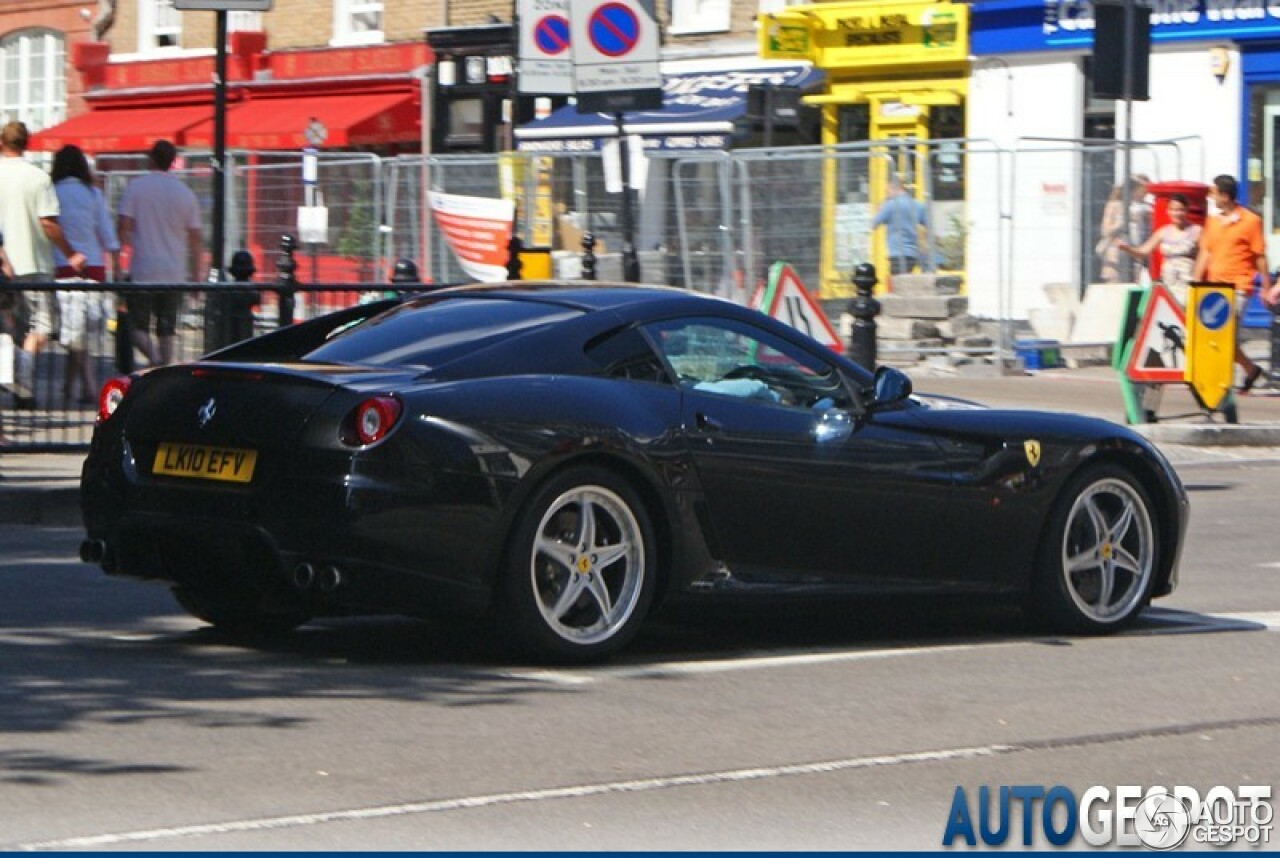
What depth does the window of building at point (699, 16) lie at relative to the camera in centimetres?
3588

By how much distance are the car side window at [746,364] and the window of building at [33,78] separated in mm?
40259

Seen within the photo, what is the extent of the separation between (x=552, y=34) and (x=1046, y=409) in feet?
14.5

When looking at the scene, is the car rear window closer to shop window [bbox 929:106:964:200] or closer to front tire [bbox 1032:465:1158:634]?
front tire [bbox 1032:465:1158:634]

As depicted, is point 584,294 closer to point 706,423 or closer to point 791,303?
point 706,423

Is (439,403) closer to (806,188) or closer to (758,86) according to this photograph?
(806,188)

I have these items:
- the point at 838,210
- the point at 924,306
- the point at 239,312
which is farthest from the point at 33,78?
the point at 239,312

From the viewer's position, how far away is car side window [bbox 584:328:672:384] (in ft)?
28.0

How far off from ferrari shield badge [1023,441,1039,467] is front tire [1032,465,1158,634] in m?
0.20

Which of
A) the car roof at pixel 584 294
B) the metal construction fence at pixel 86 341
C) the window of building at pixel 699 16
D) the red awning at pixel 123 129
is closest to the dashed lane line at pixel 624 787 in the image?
the car roof at pixel 584 294

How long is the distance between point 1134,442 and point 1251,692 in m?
1.53

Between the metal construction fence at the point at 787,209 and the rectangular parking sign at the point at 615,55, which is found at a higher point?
the rectangular parking sign at the point at 615,55

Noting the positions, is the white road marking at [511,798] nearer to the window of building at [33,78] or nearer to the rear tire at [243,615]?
the rear tire at [243,615]

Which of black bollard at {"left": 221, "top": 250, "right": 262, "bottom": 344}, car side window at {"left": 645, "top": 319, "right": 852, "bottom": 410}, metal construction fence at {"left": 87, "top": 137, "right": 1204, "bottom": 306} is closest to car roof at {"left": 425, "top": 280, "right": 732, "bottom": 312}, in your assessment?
car side window at {"left": 645, "top": 319, "right": 852, "bottom": 410}

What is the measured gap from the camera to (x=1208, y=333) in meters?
18.2
